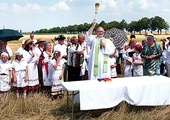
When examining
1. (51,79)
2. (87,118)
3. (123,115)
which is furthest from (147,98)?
(51,79)

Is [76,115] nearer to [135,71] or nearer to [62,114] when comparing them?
[62,114]

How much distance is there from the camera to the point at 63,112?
6137mm

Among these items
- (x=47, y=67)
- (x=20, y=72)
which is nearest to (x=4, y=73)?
(x=20, y=72)

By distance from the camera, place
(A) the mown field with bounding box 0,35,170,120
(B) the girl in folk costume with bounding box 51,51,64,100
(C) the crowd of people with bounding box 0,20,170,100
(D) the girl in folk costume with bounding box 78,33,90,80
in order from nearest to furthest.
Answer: (A) the mown field with bounding box 0,35,170,120 < (C) the crowd of people with bounding box 0,20,170,100 < (B) the girl in folk costume with bounding box 51,51,64,100 < (D) the girl in folk costume with bounding box 78,33,90,80

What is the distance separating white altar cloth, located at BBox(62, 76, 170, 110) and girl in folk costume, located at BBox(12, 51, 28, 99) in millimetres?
1593

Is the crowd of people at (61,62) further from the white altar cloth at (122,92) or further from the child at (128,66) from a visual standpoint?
the white altar cloth at (122,92)

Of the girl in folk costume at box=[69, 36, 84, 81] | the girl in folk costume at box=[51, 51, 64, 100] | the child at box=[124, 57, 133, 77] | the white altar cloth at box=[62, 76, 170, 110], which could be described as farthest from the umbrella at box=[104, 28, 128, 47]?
the white altar cloth at box=[62, 76, 170, 110]

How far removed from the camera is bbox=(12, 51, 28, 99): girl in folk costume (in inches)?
267

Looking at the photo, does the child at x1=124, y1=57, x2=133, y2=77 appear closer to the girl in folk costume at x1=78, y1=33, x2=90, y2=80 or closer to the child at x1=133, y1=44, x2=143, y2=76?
the child at x1=133, y1=44, x2=143, y2=76

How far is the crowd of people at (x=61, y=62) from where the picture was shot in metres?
6.68

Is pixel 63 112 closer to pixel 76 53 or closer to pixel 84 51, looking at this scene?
pixel 76 53

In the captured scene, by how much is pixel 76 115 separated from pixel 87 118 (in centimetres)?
31

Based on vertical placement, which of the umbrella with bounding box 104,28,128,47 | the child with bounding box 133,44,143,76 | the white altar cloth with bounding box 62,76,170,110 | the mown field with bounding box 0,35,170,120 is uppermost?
the umbrella with bounding box 104,28,128,47

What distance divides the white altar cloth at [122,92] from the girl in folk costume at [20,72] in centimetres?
159
